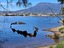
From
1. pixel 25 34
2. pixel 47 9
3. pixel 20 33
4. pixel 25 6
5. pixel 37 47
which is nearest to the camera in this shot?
pixel 47 9

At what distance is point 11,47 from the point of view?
123 feet

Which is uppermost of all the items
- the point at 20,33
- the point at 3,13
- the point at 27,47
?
the point at 3,13

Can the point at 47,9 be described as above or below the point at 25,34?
above

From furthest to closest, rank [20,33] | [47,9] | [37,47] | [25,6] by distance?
[20,33]
[37,47]
[25,6]
[47,9]

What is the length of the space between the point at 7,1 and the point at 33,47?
93.0 ft

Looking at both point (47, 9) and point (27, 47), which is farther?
point (27, 47)

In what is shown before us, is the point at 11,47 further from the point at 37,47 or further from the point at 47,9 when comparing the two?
the point at 47,9

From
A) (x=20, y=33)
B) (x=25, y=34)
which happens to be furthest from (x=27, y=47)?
(x=20, y=33)

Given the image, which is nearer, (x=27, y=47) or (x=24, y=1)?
(x=24, y=1)

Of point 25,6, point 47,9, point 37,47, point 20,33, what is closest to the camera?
A: point 47,9

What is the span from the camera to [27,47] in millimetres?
37719

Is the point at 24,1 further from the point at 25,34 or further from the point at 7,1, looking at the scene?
the point at 25,34

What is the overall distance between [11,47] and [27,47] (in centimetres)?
241

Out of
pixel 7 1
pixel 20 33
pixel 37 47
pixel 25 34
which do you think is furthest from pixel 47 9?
pixel 20 33
